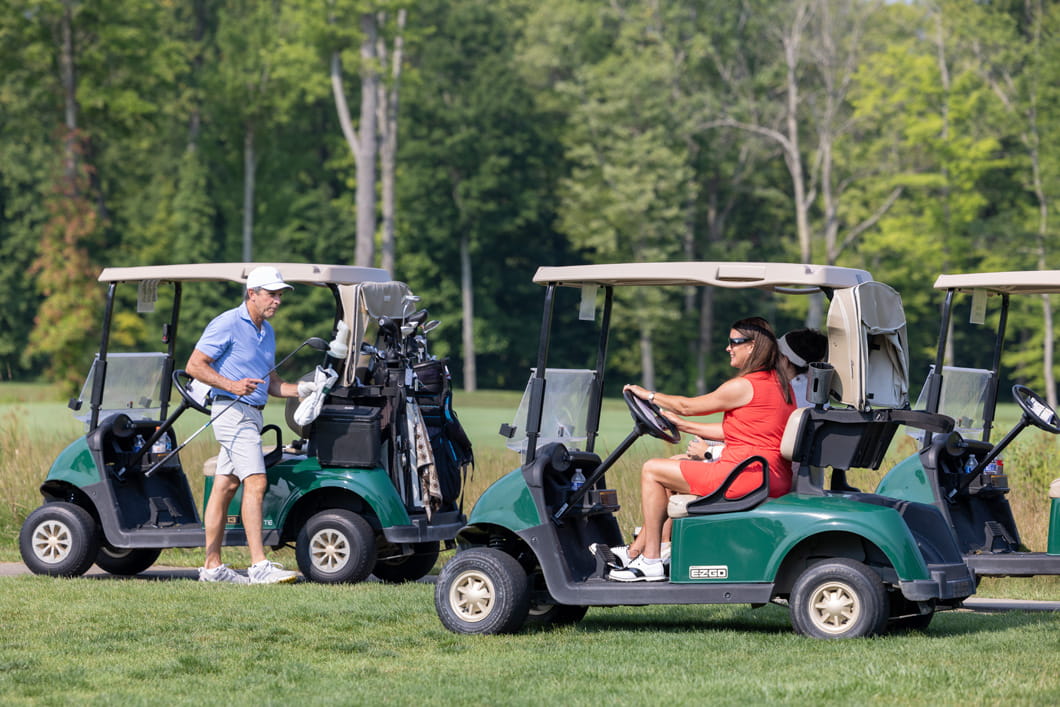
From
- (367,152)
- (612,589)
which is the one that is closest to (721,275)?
(612,589)

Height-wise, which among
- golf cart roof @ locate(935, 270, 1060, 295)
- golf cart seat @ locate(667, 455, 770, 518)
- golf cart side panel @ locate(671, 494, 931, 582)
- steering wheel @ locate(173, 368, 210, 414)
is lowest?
golf cart side panel @ locate(671, 494, 931, 582)

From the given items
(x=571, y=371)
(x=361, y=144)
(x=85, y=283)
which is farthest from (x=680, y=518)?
(x=85, y=283)

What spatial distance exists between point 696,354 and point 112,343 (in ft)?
55.0

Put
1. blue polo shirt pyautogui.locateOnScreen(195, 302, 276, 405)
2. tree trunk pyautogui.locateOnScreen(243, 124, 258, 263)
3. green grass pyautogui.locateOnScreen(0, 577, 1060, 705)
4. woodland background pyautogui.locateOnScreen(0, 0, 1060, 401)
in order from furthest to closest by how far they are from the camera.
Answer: tree trunk pyautogui.locateOnScreen(243, 124, 258, 263)
woodland background pyautogui.locateOnScreen(0, 0, 1060, 401)
blue polo shirt pyautogui.locateOnScreen(195, 302, 276, 405)
green grass pyautogui.locateOnScreen(0, 577, 1060, 705)

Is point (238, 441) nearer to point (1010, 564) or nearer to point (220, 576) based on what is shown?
point (220, 576)

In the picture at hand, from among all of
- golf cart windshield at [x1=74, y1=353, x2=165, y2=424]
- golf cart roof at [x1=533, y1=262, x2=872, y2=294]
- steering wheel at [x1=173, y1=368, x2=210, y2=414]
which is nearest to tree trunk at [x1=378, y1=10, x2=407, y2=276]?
golf cart windshield at [x1=74, y1=353, x2=165, y2=424]

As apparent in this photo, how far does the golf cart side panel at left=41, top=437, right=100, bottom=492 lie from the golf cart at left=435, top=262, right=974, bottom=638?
10.4 feet

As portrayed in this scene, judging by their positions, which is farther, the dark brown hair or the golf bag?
the golf bag

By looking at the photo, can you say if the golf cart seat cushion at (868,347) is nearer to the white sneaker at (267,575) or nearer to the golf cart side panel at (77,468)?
the white sneaker at (267,575)

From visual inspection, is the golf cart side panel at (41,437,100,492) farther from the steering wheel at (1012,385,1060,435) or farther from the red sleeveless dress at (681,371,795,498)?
the steering wheel at (1012,385,1060,435)

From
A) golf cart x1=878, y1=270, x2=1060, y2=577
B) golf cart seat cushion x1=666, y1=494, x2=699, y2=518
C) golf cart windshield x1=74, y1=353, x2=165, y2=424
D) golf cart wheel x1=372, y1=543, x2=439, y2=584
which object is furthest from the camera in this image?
golf cart windshield x1=74, y1=353, x2=165, y2=424

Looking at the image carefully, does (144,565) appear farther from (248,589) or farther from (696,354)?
(696,354)

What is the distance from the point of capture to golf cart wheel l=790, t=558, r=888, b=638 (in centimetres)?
661

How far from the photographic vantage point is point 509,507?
Answer: 283 inches
